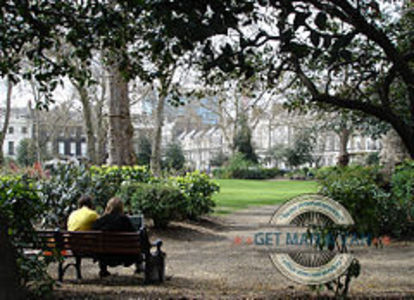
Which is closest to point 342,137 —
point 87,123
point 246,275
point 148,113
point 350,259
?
point 148,113

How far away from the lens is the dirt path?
223 inches

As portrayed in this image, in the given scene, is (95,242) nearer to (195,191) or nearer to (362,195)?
(362,195)

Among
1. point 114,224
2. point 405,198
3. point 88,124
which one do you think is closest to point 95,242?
point 114,224

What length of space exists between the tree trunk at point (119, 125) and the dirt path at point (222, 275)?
4761 millimetres

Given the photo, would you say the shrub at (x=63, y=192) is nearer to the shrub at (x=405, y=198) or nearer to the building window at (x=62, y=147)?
the shrub at (x=405, y=198)

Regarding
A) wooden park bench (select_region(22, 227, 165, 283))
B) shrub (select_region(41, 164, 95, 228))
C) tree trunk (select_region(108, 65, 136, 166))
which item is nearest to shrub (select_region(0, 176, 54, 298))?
wooden park bench (select_region(22, 227, 165, 283))

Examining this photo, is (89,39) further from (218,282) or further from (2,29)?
(218,282)

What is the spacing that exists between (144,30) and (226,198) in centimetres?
1586

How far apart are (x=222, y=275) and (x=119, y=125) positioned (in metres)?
9.46

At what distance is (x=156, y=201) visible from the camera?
36.7ft

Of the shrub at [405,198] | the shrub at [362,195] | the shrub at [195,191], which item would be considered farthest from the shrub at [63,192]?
the shrub at [405,198]

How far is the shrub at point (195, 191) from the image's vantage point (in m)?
13.5

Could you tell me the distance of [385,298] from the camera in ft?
16.9

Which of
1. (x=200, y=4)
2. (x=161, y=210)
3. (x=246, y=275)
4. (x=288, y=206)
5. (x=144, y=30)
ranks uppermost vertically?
(x=144, y=30)
